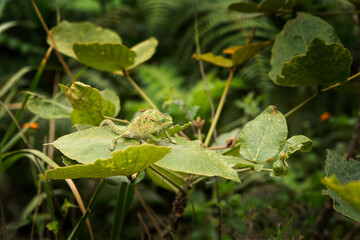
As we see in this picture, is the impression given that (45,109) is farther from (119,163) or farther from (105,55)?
(119,163)

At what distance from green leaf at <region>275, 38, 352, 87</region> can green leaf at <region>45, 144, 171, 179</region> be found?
292mm

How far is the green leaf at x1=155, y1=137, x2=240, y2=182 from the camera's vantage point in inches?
15.7

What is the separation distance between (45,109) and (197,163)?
1.26 ft

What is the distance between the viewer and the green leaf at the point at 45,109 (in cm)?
62

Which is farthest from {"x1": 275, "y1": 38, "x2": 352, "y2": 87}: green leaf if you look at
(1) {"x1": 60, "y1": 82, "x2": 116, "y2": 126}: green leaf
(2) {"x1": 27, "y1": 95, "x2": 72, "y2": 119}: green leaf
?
(2) {"x1": 27, "y1": 95, "x2": 72, "y2": 119}: green leaf

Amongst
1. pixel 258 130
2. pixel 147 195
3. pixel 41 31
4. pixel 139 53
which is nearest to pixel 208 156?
pixel 258 130

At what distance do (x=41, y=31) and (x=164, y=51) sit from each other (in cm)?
84

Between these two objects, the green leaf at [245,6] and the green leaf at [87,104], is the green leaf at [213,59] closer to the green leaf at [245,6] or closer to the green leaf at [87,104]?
the green leaf at [245,6]

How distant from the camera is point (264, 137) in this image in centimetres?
50

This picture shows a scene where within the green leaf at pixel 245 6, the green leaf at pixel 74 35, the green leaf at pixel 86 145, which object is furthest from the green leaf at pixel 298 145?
the green leaf at pixel 74 35

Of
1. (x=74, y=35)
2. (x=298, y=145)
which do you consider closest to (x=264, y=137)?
(x=298, y=145)

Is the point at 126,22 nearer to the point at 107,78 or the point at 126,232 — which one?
the point at 107,78

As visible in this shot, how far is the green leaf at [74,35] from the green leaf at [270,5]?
356 millimetres

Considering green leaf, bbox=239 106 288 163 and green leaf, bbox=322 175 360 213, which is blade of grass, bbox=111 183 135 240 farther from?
green leaf, bbox=322 175 360 213
